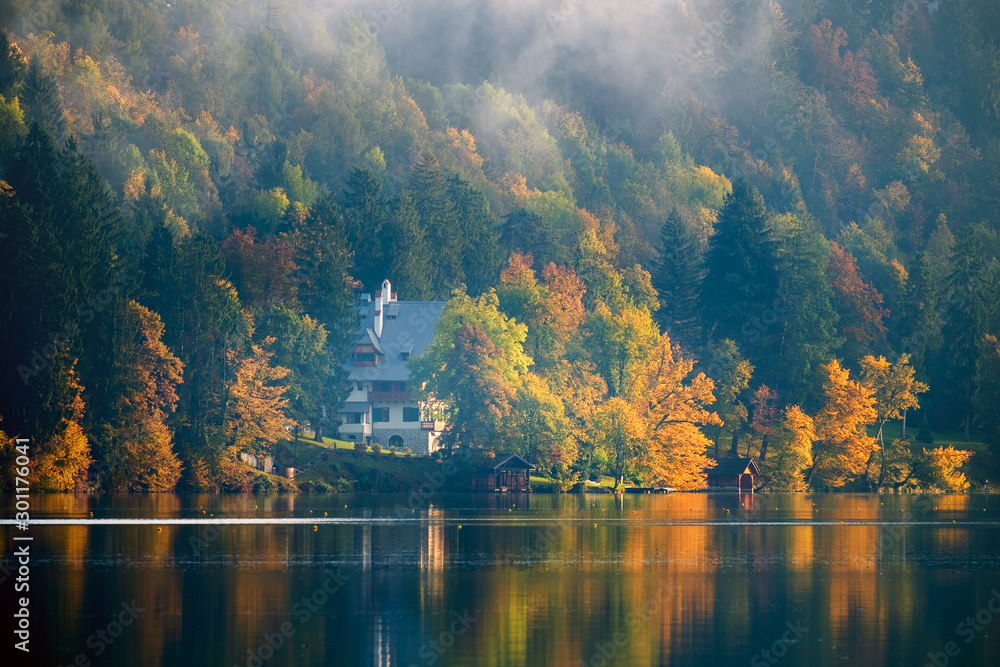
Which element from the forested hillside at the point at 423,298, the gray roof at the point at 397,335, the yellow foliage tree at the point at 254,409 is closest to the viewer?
the forested hillside at the point at 423,298

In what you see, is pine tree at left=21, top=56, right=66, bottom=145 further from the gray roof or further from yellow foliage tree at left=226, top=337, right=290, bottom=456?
yellow foliage tree at left=226, top=337, right=290, bottom=456

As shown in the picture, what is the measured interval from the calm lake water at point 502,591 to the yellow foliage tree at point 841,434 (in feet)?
146

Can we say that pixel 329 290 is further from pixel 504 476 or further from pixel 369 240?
pixel 504 476

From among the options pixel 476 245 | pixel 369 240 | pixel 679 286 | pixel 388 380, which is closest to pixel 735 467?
pixel 679 286

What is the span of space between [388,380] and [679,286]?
30.7m

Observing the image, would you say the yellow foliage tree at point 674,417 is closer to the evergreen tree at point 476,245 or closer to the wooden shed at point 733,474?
the wooden shed at point 733,474

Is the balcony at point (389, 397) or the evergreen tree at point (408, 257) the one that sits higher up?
the evergreen tree at point (408, 257)

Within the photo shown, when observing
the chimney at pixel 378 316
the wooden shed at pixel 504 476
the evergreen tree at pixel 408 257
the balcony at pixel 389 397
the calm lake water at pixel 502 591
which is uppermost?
the evergreen tree at pixel 408 257

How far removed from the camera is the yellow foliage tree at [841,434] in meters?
120

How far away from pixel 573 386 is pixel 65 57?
8600 cm

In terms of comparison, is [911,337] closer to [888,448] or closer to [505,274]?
[888,448]

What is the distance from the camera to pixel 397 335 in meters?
132

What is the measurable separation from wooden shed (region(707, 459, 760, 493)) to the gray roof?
89.2 ft

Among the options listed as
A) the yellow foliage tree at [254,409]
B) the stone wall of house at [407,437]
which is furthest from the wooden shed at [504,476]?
the yellow foliage tree at [254,409]
